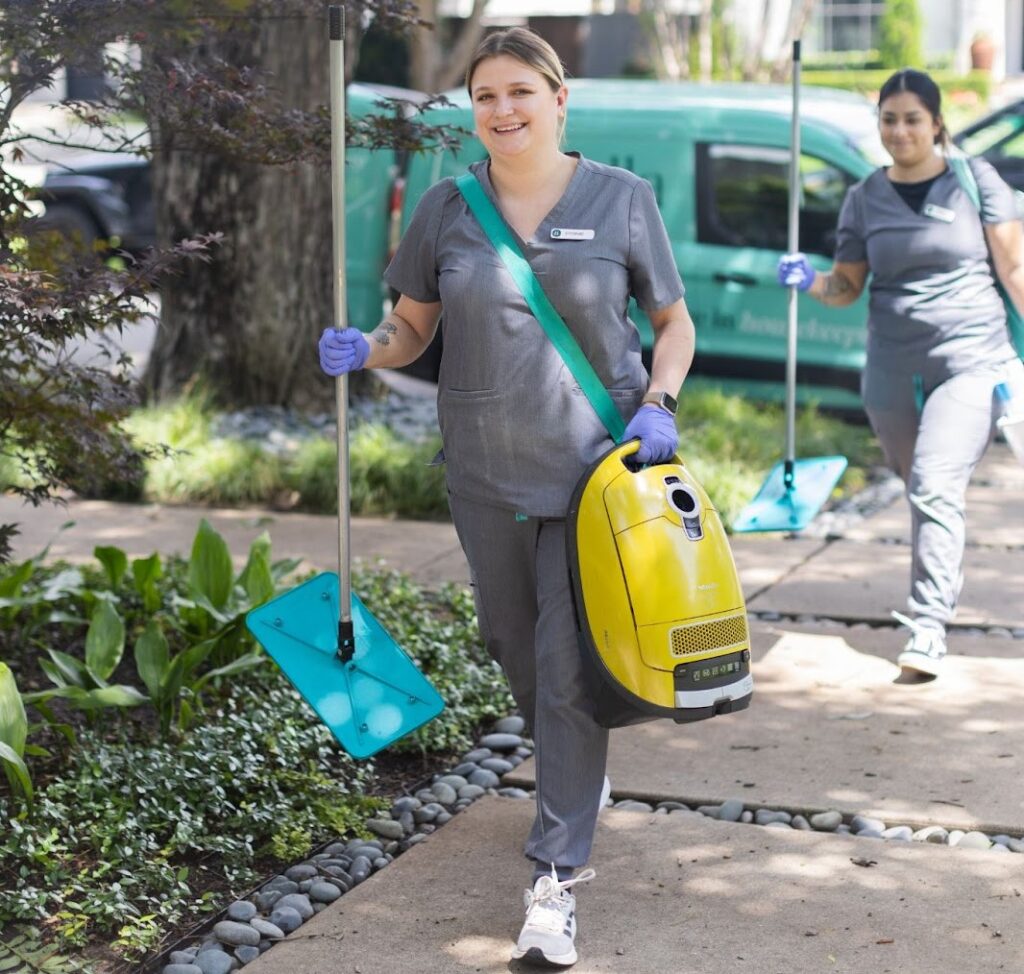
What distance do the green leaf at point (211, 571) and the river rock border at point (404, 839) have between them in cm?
101

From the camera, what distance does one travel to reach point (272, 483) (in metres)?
8.27

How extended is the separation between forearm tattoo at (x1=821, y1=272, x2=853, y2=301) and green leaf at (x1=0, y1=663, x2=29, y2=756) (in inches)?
127

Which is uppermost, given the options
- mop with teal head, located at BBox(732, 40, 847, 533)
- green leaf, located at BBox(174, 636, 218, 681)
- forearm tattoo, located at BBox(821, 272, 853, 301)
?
forearm tattoo, located at BBox(821, 272, 853, 301)

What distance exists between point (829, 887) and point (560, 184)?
1693mm

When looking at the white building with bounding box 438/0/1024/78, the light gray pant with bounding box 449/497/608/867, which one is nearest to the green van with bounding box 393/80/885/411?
the light gray pant with bounding box 449/497/608/867

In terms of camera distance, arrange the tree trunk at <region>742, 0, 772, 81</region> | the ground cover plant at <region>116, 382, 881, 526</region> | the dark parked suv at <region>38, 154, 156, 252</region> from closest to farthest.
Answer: the ground cover plant at <region>116, 382, 881, 526</region>, the dark parked suv at <region>38, 154, 156, 252</region>, the tree trunk at <region>742, 0, 772, 81</region>

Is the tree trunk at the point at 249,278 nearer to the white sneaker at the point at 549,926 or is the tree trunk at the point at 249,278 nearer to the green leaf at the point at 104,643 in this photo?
the green leaf at the point at 104,643

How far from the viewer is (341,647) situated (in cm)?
432

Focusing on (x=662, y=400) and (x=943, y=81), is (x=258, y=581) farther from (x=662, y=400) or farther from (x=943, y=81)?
(x=943, y=81)

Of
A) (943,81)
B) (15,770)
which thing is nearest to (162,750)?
(15,770)

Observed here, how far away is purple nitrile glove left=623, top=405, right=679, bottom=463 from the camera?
11.8 feet

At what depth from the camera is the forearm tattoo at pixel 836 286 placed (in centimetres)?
597

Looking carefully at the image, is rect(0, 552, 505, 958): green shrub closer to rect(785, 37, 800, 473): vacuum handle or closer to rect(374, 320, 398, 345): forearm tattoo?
rect(374, 320, 398, 345): forearm tattoo

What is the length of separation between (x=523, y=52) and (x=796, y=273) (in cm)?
252
